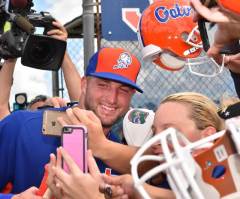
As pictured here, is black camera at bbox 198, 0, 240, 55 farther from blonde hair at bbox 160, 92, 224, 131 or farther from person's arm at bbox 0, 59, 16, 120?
person's arm at bbox 0, 59, 16, 120

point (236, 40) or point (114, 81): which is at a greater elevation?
point (236, 40)

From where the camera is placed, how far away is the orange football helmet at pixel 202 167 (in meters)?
0.96

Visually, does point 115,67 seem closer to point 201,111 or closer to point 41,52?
point 41,52

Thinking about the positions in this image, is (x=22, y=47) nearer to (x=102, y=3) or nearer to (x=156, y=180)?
(x=102, y=3)

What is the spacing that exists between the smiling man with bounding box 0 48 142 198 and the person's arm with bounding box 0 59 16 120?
0.47 m

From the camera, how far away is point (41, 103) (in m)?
4.05

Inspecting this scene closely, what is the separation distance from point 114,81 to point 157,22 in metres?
0.37

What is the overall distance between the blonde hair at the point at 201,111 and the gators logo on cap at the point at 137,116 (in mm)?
1175

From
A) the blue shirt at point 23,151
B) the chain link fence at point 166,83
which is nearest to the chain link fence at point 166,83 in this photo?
the chain link fence at point 166,83

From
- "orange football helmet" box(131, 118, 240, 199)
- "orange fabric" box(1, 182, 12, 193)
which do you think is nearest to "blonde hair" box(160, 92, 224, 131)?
"orange football helmet" box(131, 118, 240, 199)

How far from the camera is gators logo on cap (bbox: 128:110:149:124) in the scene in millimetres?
2871

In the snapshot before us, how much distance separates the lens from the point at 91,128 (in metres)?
1.57

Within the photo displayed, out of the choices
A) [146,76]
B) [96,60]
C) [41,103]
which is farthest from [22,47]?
[41,103]

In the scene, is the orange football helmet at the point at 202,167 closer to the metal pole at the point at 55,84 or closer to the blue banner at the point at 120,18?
the blue banner at the point at 120,18
